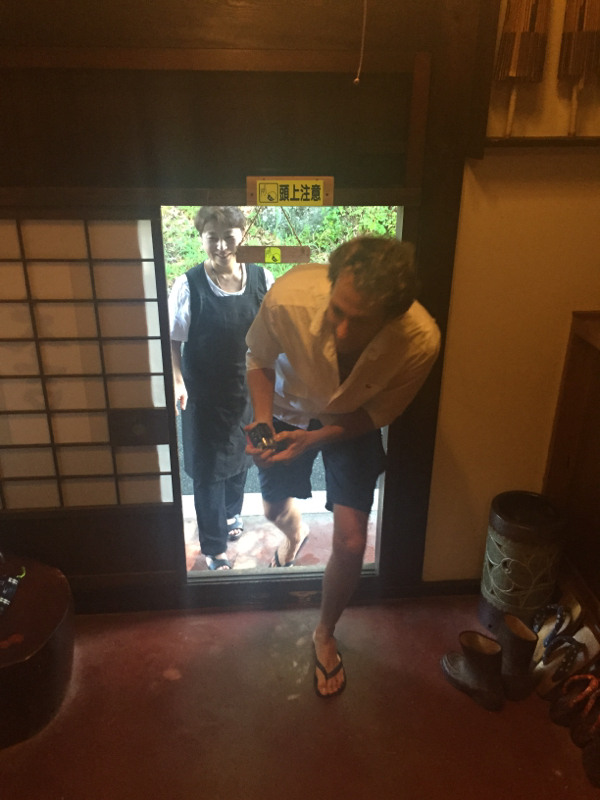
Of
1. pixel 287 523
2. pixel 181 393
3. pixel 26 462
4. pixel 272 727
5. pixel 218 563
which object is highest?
pixel 181 393

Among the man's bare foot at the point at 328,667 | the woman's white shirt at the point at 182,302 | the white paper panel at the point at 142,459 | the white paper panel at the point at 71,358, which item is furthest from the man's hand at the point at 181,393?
the man's bare foot at the point at 328,667

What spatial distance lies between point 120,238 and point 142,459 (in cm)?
77

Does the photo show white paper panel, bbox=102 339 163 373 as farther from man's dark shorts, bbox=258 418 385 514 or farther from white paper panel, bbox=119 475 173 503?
man's dark shorts, bbox=258 418 385 514

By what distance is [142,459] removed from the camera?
82.1 inches

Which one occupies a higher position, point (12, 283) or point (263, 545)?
point (12, 283)

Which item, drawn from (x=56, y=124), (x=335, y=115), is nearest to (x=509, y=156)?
(x=335, y=115)

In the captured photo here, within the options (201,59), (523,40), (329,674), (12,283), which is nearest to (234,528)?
(329,674)

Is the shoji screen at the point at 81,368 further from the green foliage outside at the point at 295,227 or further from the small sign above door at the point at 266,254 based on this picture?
the green foliage outside at the point at 295,227

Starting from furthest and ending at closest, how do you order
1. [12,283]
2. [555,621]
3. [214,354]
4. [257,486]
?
[257,486] → [214,354] → [555,621] → [12,283]

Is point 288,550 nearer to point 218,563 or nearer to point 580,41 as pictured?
point 218,563

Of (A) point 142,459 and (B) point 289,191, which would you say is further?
(A) point 142,459

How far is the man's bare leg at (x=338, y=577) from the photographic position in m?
1.92

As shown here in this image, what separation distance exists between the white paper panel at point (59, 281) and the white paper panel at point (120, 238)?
8 centimetres

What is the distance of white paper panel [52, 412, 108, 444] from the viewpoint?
A: 2.00 m
